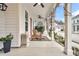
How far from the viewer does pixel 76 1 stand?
122 inches

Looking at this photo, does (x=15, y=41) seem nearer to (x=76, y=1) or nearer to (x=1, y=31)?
(x=1, y=31)

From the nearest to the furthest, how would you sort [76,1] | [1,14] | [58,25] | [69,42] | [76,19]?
[76,1] < [69,42] < [1,14] < [76,19] < [58,25]

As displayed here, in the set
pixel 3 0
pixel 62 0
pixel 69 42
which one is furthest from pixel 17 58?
pixel 69 42

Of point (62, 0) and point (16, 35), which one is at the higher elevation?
point (62, 0)

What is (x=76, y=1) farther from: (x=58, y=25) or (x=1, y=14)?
(x=58, y=25)

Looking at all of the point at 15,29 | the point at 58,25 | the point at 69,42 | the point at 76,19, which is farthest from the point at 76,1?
the point at 58,25

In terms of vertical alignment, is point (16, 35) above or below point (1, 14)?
below

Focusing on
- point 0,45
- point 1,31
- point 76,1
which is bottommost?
point 0,45

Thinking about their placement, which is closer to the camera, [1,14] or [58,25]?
[1,14]

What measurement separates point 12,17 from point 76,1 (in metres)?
6.34

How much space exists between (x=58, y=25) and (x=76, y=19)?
24.1ft

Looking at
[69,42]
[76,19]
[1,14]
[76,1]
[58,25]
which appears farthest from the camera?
[58,25]

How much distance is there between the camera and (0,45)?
7426mm

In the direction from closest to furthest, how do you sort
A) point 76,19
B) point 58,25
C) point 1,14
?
point 1,14 < point 76,19 < point 58,25
